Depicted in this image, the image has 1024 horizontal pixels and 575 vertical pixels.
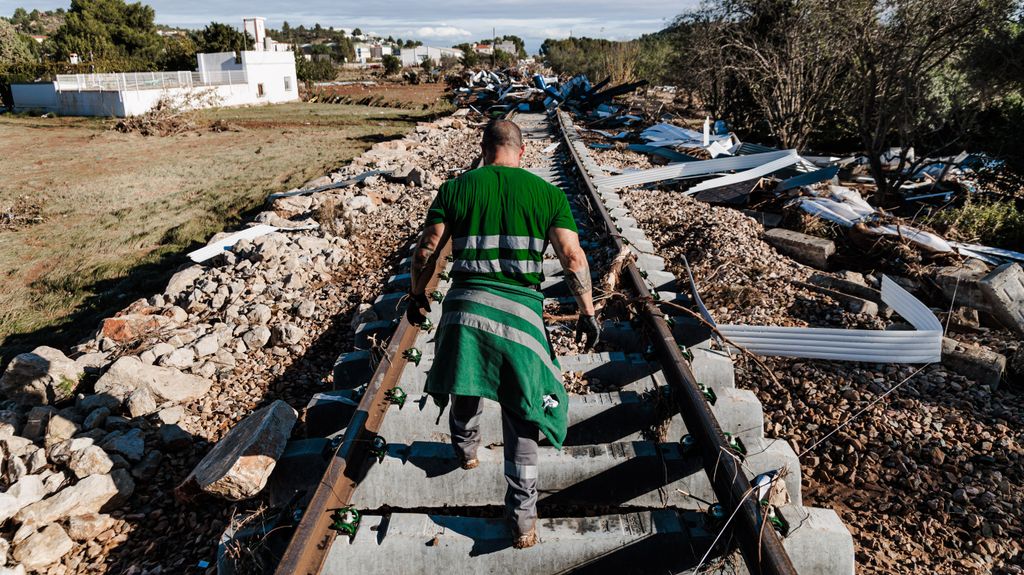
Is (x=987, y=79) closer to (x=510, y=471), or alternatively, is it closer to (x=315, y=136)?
(x=510, y=471)

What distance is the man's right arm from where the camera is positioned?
106 inches

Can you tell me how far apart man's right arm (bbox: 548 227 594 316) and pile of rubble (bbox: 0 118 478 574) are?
1630mm

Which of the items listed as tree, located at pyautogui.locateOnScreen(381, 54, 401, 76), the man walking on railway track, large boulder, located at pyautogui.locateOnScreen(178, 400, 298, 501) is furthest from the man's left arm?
tree, located at pyautogui.locateOnScreen(381, 54, 401, 76)

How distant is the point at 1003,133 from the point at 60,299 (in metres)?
12.5

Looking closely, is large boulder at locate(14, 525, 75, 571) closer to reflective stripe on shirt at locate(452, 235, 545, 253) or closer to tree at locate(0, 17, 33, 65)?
reflective stripe on shirt at locate(452, 235, 545, 253)

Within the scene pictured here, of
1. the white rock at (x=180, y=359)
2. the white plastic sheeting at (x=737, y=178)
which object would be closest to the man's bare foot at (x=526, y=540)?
the white rock at (x=180, y=359)

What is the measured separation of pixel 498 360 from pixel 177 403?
2606mm

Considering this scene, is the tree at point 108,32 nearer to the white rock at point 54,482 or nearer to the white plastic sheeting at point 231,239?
the white plastic sheeting at point 231,239

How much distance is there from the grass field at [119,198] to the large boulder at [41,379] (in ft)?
6.21

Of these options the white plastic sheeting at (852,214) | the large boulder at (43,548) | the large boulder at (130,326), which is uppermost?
the white plastic sheeting at (852,214)

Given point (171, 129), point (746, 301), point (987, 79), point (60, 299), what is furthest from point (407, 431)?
point (171, 129)

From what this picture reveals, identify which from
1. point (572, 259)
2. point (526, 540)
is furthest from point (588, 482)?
point (572, 259)

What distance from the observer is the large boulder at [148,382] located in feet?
13.3

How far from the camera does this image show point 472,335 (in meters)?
2.57
